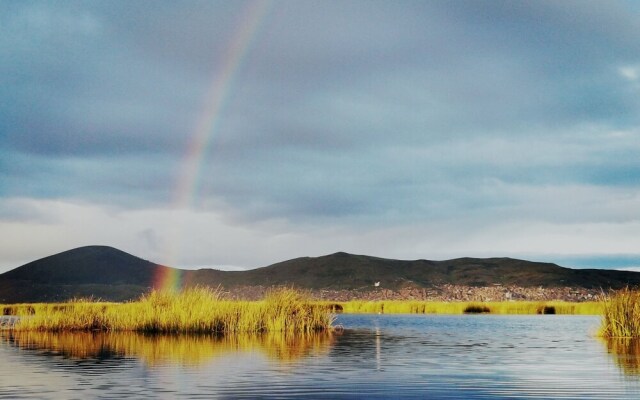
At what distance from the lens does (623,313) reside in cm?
3653

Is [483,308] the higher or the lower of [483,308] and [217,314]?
the lower

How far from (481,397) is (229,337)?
23.4 meters

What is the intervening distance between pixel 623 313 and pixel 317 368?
18.2 m

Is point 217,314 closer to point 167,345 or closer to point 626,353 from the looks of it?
point 167,345

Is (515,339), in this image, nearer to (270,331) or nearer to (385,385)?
(270,331)

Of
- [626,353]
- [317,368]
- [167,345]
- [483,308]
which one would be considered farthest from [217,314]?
[483,308]

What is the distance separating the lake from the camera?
19344 millimetres

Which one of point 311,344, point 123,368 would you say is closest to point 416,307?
point 311,344

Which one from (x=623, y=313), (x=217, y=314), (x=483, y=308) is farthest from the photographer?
(x=483, y=308)

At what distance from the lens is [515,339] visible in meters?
40.0

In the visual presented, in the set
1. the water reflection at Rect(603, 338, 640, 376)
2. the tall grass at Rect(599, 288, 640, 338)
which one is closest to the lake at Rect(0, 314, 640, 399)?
the water reflection at Rect(603, 338, 640, 376)

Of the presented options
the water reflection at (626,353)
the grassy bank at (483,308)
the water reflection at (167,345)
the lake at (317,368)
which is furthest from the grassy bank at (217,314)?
the grassy bank at (483,308)

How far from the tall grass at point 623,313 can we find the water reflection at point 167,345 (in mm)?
12717

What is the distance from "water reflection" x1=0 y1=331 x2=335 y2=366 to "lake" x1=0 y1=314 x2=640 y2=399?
1.8 inches
